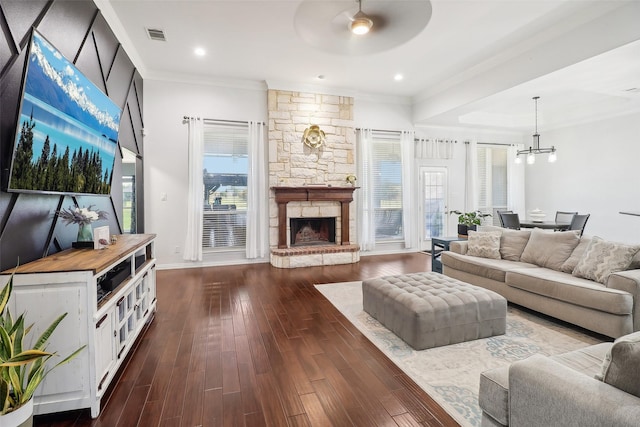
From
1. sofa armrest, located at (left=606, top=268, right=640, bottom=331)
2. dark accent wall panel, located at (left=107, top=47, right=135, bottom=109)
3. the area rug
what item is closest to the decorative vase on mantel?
dark accent wall panel, located at (left=107, top=47, right=135, bottom=109)

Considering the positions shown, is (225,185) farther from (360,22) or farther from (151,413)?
(151,413)

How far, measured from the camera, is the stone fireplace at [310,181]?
572cm

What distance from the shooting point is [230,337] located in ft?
9.04

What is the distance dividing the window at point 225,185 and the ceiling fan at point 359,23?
2.42 metres

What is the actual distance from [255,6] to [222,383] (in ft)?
12.4

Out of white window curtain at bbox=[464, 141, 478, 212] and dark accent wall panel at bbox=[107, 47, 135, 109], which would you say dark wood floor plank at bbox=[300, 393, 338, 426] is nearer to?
dark accent wall panel at bbox=[107, 47, 135, 109]

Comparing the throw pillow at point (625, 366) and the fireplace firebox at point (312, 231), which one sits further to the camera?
the fireplace firebox at point (312, 231)

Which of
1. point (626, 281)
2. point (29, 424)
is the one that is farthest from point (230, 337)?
point (626, 281)

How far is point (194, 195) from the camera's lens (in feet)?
17.7

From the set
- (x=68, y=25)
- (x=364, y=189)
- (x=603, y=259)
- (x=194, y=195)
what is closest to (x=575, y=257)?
(x=603, y=259)

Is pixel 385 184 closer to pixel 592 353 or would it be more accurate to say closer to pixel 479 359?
pixel 479 359

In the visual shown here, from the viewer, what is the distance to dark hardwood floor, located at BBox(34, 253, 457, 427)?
1.74 meters

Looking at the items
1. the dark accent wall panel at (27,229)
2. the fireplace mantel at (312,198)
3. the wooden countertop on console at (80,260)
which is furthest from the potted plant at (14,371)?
the fireplace mantel at (312,198)

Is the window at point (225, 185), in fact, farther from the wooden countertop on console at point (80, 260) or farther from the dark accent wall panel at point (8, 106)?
the dark accent wall panel at point (8, 106)
